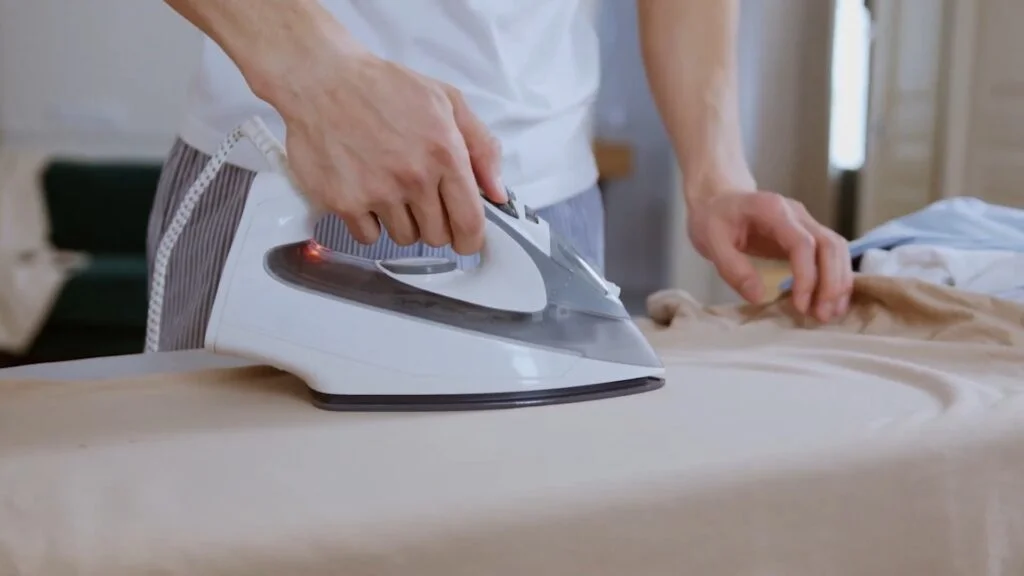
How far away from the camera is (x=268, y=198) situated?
0.62m

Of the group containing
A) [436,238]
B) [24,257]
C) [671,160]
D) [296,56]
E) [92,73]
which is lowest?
[671,160]

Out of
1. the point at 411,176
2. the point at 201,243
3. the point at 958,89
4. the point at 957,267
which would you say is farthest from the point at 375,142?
the point at 958,89

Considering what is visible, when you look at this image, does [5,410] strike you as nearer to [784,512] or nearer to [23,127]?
[784,512]

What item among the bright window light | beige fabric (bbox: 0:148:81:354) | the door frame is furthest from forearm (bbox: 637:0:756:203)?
the bright window light

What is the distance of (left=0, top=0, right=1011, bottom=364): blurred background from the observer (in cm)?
279

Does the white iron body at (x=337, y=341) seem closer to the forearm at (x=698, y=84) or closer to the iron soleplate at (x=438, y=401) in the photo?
the iron soleplate at (x=438, y=401)

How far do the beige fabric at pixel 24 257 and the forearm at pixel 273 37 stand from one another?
237 centimetres

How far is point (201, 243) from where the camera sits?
2.62 ft

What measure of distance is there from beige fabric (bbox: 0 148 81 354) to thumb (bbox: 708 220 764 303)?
7.60 feet

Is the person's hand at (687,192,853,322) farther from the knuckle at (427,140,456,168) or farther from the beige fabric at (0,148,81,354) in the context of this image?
the beige fabric at (0,148,81,354)

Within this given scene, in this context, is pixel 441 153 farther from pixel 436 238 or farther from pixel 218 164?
pixel 218 164

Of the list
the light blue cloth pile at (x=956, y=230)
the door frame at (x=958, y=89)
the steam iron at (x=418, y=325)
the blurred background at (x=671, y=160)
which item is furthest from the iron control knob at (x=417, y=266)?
the door frame at (x=958, y=89)

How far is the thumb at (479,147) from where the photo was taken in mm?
625

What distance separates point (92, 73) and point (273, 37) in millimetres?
3059
